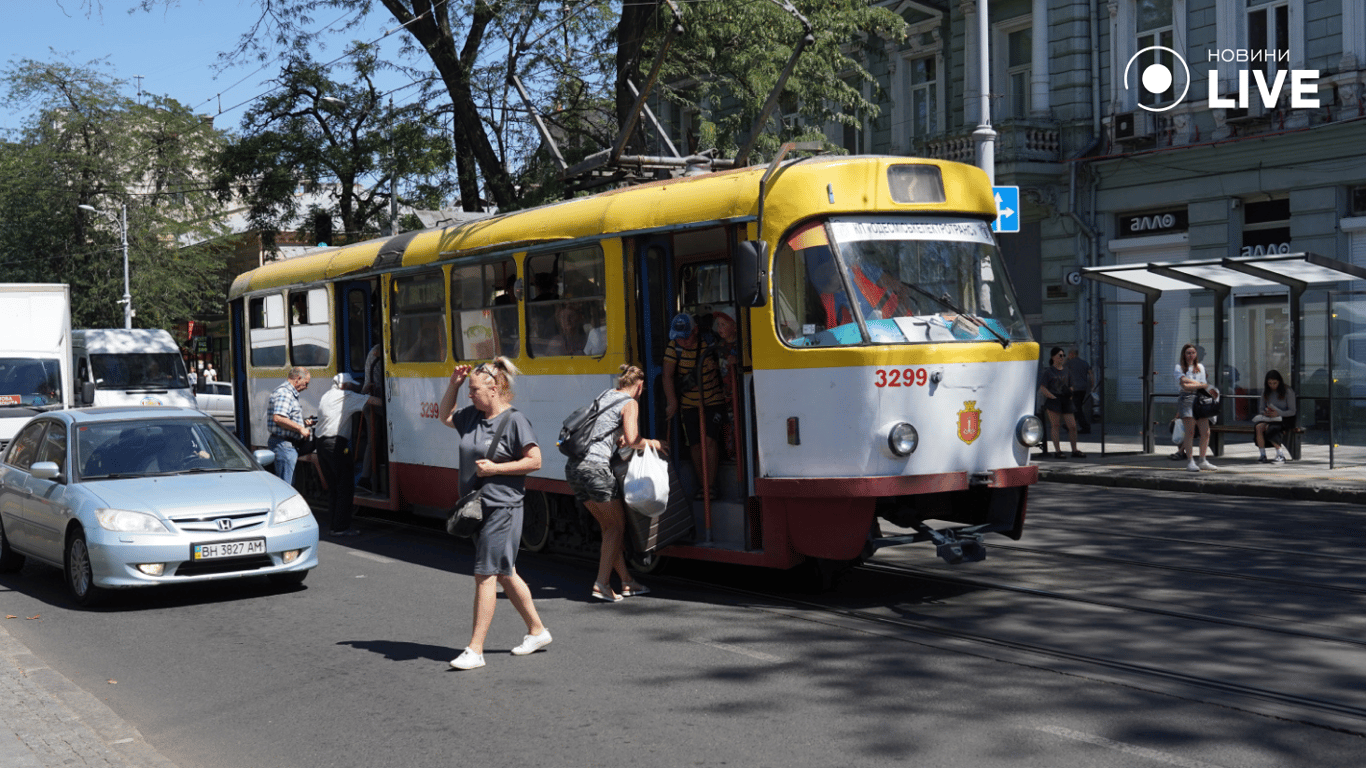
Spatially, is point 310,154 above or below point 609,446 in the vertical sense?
above

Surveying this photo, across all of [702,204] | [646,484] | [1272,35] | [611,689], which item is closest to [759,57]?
[1272,35]

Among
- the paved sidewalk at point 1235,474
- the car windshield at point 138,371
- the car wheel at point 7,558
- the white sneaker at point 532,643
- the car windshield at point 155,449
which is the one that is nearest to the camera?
the white sneaker at point 532,643

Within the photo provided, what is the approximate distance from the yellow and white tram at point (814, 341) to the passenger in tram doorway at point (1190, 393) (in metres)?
8.71

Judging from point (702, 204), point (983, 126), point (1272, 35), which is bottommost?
point (702, 204)

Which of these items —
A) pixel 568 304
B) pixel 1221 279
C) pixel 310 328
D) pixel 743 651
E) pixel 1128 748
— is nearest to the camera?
pixel 1128 748

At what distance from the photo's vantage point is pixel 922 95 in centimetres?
3041

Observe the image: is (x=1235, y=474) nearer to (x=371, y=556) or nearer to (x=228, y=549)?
(x=371, y=556)

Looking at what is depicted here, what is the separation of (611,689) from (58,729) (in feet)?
8.29

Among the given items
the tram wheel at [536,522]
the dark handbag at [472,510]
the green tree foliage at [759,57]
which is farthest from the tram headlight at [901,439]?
the green tree foliage at [759,57]

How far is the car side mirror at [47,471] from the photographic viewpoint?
1001cm

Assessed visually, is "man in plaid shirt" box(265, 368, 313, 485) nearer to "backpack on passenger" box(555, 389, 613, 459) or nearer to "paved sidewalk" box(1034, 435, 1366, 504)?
"backpack on passenger" box(555, 389, 613, 459)

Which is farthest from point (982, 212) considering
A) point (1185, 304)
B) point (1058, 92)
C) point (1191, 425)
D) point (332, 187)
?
point (332, 187)

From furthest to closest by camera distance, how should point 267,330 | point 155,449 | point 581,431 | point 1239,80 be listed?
point 1239,80
point 267,330
point 155,449
point 581,431

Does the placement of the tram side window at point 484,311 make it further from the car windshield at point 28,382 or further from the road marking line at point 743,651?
the car windshield at point 28,382
